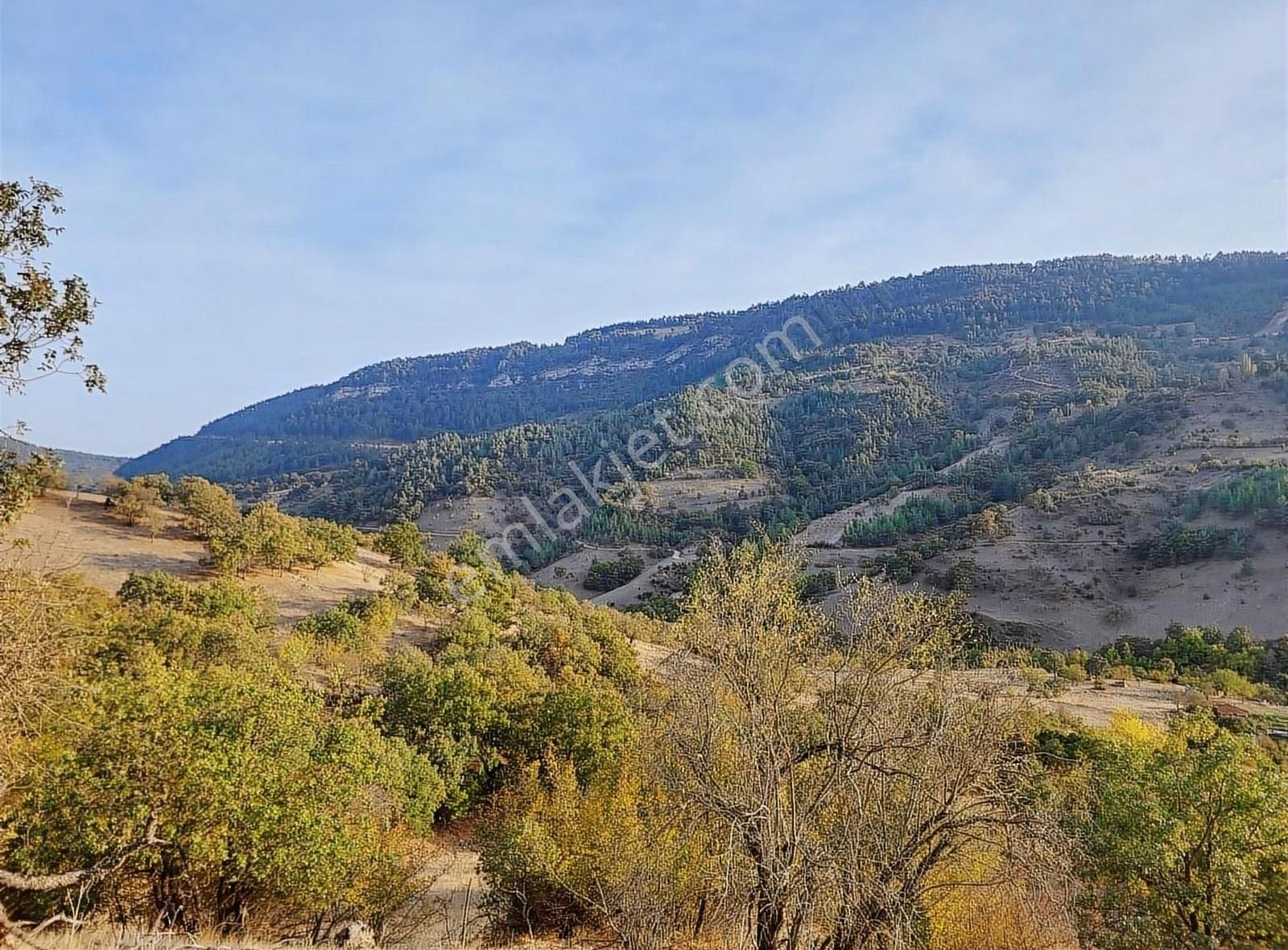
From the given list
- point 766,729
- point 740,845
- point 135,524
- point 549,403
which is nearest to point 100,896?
point 740,845

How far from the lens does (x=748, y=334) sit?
174 m

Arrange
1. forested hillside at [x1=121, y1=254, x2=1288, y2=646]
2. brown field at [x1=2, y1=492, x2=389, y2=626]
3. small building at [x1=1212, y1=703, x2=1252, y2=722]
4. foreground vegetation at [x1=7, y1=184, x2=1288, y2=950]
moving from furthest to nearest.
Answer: forested hillside at [x1=121, y1=254, x2=1288, y2=646] → brown field at [x1=2, y1=492, x2=389, y2=626] → small building at [x1=1212, y1=703, x2=1252, y2=722] → foreground vegetation at [x1=7, y1=184, x2=1288, y2=950]

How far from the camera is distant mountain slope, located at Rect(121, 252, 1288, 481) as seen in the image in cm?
13000

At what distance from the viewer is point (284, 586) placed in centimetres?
3069

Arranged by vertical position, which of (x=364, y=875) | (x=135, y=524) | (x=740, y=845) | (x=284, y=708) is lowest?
(x=364, y=875)

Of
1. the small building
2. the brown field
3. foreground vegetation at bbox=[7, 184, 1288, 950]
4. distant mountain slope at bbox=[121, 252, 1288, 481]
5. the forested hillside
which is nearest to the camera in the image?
foreground vegetation at bbox=[7, 184, 1288, 950]

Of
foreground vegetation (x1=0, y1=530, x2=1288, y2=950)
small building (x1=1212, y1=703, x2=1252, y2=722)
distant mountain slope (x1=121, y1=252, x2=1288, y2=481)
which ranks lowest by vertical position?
small building (x1=1212, y1=703, x2=1252, y2=722)

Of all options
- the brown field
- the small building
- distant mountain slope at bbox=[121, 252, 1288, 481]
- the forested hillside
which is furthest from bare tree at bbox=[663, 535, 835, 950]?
distant mountain slope at bbox=[121, 252, 1288, 481]

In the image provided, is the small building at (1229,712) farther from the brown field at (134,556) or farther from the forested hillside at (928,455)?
the brown field at (134,556)

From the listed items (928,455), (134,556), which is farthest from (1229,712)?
(928,455)

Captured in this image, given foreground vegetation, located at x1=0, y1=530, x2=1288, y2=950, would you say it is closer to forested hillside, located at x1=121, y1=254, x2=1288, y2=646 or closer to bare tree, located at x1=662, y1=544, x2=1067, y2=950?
bare tree, located at x1=662, y1=544, x2=1067, y2=950

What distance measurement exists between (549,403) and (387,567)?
5041 inches

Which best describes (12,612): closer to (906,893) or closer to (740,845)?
(740,845)

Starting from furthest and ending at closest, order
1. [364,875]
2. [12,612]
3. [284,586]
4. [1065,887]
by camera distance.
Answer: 1. [284,586]
2. [364,875]
3. [1065,887]
4. [12,612]
